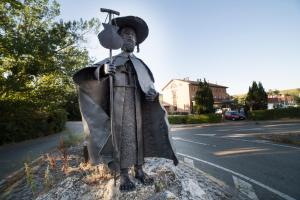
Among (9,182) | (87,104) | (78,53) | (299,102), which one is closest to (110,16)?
(87,104)

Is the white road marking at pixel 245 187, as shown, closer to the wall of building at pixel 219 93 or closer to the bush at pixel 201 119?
the bush at pixel 201 119

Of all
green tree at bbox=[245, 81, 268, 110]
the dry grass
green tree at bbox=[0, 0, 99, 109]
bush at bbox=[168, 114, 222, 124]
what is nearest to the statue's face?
the dry grass

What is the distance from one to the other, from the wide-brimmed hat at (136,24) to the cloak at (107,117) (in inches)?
19.1

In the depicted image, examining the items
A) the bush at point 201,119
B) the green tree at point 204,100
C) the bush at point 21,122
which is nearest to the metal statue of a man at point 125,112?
the bush at point 21,122

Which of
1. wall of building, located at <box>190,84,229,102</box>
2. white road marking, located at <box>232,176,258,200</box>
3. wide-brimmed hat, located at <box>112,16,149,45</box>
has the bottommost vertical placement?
white road marking, located at <box>232,176,258,200</box>

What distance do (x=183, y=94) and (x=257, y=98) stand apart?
68.2ft

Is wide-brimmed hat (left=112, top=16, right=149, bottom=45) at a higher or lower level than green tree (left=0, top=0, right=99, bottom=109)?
lower

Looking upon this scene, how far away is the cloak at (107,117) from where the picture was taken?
12.3 ft

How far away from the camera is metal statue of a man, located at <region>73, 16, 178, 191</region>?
3.78 metres

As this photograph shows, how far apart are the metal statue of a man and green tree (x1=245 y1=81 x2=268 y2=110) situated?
4069cm

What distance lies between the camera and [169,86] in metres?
66.7

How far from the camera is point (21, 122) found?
61.3ft

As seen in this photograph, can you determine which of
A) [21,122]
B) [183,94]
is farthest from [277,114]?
[21,122]

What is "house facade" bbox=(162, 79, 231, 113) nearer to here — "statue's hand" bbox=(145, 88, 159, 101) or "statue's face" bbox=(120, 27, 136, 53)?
"statue's face" bbox=(120, 27, 136, 53)
